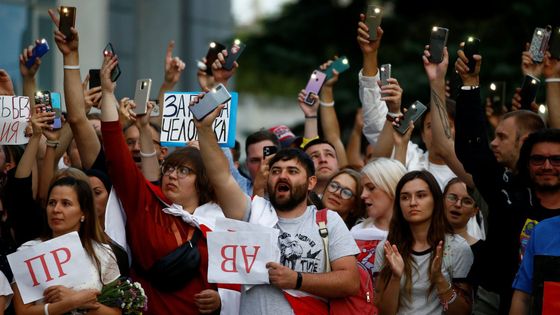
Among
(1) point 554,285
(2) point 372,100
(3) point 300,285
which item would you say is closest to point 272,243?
(3) point 300,285

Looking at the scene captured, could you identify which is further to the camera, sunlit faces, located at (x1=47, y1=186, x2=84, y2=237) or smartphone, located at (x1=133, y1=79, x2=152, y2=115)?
smartphone, located at (x1=133, y1=79, x2=152, y2=115)

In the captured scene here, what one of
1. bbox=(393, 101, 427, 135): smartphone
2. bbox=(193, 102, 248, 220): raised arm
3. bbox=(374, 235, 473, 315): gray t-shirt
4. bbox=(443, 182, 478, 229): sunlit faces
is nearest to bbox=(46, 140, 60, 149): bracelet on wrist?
bbox=(193, 102, 248, 220): raised arm

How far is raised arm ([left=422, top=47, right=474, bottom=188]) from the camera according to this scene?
895 cm

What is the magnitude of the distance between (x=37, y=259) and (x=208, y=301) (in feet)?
3.66

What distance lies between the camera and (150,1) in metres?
21.6

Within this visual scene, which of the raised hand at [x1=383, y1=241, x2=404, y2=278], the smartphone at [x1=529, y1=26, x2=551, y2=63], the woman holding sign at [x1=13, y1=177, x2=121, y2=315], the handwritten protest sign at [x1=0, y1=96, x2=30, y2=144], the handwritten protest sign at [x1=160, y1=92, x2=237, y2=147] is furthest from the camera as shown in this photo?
the smartphone at [x1=529, y1=26, x2=551, y2=63]

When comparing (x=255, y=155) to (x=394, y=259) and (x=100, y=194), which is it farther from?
(x=394, y=259)

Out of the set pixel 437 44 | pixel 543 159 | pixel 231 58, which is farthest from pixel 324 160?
pixel 543 159

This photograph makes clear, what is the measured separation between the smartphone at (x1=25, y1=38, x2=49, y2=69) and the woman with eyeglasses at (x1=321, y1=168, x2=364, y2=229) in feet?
7.62

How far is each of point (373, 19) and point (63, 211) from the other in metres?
3.11

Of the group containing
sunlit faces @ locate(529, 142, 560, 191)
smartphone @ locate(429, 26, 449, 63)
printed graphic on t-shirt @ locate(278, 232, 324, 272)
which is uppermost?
smartphone @ locate(429, 26, 449, 63)

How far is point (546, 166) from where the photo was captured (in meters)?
7.67

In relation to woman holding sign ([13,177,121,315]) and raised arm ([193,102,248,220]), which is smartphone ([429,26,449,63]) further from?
woman holding sign ([13,177,121,315])

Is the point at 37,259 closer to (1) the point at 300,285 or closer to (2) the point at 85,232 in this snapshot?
(2) the point at 85,232
